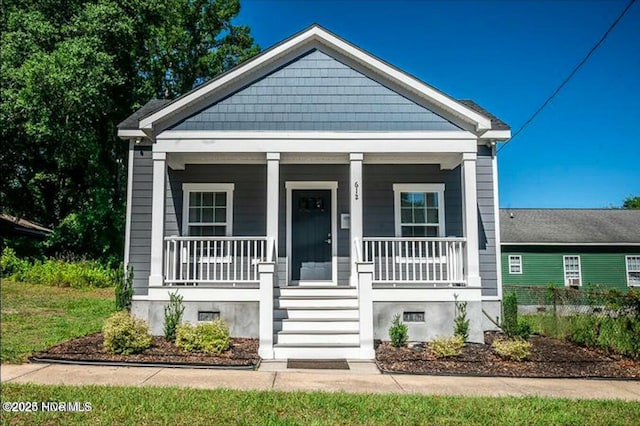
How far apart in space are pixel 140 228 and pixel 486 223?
7.47m

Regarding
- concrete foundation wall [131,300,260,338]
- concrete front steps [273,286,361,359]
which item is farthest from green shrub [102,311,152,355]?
concrete front steps [273,286,361,359]

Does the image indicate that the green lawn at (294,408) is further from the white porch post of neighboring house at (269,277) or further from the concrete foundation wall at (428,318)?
the concrete foundation wall at (428,318)

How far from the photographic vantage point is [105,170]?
827 inches

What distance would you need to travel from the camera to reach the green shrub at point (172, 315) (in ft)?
27.4

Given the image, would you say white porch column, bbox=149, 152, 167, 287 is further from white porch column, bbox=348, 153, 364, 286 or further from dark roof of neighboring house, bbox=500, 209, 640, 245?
dark roof of neighboring house, bbox=500, 209, 640, 245

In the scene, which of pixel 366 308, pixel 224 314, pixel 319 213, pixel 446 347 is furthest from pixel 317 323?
pixel 319 213

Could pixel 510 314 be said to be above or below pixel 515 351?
above

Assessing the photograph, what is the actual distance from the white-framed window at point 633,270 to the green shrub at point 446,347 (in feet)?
61.4

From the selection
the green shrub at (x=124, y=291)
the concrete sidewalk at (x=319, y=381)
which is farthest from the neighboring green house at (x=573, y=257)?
the green shrub at (x=124, y=291)

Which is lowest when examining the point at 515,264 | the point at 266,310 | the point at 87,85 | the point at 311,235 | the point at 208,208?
the point at 266,310

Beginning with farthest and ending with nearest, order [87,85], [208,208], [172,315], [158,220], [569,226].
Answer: [569,226]
[87,85]
[208,208]
[158,220]
[172,315]

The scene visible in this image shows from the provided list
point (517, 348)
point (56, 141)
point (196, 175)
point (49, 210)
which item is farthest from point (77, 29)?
point (517, 348)

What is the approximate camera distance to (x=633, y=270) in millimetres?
22281

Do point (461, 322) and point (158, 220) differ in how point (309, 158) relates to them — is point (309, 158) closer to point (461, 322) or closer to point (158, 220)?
point (158, 220)
